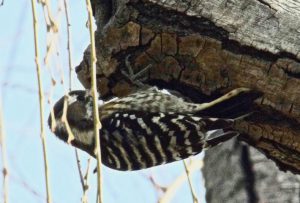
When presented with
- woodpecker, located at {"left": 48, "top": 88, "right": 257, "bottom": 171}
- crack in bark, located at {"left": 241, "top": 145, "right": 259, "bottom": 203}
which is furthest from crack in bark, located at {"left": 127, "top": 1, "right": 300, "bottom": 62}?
crack in bark, located at {"left": 241, "top": 145, "right": 259, "bottom": 203}

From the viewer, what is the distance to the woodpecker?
3.72 m

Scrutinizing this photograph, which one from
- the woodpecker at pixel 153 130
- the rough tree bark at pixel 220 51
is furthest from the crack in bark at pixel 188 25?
the woodpecker at pixel 153 130

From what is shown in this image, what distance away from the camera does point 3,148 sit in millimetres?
2268

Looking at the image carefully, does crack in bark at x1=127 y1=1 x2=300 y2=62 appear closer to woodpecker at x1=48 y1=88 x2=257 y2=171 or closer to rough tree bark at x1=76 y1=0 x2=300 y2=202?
rough tree bark at x1=76 y1=0 x2=300 y2=202

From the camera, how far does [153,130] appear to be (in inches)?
148

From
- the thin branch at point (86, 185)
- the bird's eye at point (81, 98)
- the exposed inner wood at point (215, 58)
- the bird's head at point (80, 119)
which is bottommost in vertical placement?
the bird's head at point (80, 119)

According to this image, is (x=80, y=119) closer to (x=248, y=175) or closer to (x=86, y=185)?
(x=248, y=175)

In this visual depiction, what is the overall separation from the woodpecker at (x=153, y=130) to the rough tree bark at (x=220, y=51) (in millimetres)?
153

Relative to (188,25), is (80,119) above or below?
below

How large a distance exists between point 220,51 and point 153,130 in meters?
0.70

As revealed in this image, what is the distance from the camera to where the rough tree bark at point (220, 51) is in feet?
10.4

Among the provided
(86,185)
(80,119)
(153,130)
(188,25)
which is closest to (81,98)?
(80,119)

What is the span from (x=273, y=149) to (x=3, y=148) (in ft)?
5.23

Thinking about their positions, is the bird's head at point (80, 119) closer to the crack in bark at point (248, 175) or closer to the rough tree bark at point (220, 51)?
the rough tree bark at point (220, 51)
